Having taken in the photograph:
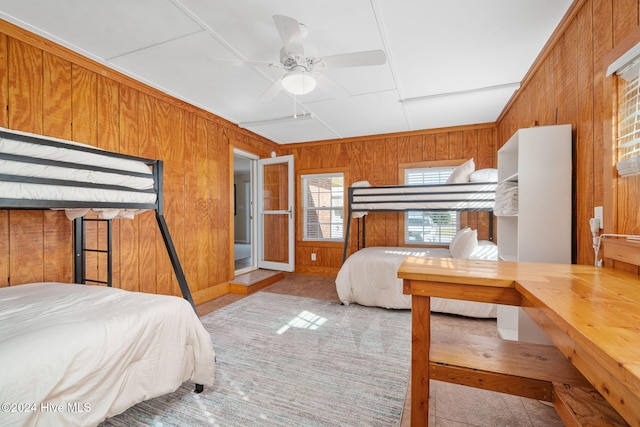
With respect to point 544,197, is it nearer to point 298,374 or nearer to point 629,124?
point 629,124

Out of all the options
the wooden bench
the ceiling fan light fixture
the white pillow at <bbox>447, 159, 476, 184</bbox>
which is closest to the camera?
the wooden bench

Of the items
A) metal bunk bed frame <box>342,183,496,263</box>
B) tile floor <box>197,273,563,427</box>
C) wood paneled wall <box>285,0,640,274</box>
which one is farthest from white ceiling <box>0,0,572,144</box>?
tile floor <box>197,273,563,427</box>

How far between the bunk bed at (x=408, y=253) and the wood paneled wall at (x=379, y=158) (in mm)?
728

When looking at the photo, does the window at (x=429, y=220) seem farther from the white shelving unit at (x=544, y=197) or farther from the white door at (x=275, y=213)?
the white shelving unit at (x=544, y=197)

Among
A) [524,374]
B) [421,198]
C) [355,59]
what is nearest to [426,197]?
[421,198]

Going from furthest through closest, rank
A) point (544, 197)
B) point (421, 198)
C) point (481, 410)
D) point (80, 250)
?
1. point (421, 198)
2. point (80, 250)
3. point (544, 197)
4. point (481, 410)

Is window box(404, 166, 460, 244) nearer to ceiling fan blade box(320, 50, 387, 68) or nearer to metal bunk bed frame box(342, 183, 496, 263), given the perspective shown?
metal bunk bed frame box(342, 183, 496, 263)

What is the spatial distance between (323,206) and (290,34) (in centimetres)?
347

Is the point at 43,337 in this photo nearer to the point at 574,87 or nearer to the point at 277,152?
the point at 574,87

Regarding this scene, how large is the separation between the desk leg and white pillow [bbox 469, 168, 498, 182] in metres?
2.68

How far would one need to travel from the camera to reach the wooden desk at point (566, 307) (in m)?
0.57

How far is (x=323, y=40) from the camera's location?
2.03m

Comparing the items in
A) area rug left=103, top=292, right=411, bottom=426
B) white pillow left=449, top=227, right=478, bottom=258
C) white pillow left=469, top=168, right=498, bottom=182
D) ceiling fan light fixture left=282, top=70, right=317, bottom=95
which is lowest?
area rug left=103, top=292, right=411, bottom=426

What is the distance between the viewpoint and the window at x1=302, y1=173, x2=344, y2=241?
16.0ft
